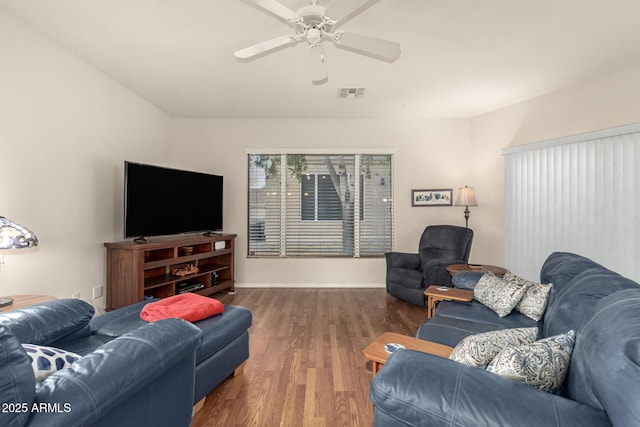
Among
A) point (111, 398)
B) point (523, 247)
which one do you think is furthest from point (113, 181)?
point (523, 247)

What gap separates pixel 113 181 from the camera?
3.67 metres

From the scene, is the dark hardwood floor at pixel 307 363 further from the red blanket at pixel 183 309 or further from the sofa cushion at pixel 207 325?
the red blanket at pixel 183 309

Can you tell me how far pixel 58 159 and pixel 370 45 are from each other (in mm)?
2989

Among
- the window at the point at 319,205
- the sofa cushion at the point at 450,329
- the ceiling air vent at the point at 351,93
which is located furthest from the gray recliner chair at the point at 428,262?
the ceiling air vent at the point at 351,93

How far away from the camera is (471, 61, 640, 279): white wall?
329cm

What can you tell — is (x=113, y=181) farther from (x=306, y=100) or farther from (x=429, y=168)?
(x=429, y=168)

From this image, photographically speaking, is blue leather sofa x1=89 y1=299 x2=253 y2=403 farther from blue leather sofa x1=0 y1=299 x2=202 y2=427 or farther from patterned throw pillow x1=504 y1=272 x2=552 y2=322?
patterned throw pillow x1=504 y1=272 x2=552 y2=322

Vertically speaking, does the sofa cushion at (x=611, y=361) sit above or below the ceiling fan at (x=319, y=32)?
below

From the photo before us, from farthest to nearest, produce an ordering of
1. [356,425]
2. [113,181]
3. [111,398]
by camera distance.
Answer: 1. [113,181]
2. [356,425]
3. [111,398]

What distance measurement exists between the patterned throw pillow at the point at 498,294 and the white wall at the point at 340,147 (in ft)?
8.06

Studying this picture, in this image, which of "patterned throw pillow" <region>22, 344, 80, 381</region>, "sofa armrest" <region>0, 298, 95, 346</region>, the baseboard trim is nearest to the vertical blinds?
the baseboard trim

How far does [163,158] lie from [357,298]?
12.0 ft

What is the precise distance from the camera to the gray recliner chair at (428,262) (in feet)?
12.6

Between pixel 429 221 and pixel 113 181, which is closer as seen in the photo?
pixel 113 181
